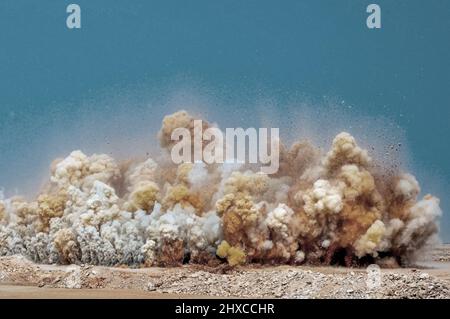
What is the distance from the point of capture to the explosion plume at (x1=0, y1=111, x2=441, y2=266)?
13.6 meters

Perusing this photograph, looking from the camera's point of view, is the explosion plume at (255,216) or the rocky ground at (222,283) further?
the explosion plume at (255,216)

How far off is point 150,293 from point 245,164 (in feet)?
9.98

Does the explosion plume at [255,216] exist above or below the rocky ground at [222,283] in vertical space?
above

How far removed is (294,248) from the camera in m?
13.7

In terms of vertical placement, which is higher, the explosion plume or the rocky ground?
the explosion plume

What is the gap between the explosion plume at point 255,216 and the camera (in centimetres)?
1359

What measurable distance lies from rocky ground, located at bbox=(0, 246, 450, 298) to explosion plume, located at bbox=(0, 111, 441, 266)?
384mm

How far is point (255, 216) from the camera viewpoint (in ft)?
44.1

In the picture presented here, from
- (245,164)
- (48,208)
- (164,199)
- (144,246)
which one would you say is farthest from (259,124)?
(48,208)

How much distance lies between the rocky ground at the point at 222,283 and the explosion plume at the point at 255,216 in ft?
1.26

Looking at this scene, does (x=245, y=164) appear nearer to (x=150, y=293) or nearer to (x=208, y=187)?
(x=208, y=187)

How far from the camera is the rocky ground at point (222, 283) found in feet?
39.9

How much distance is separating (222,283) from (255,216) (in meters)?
1.27

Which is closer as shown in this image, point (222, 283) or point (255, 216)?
point (222, 283)
